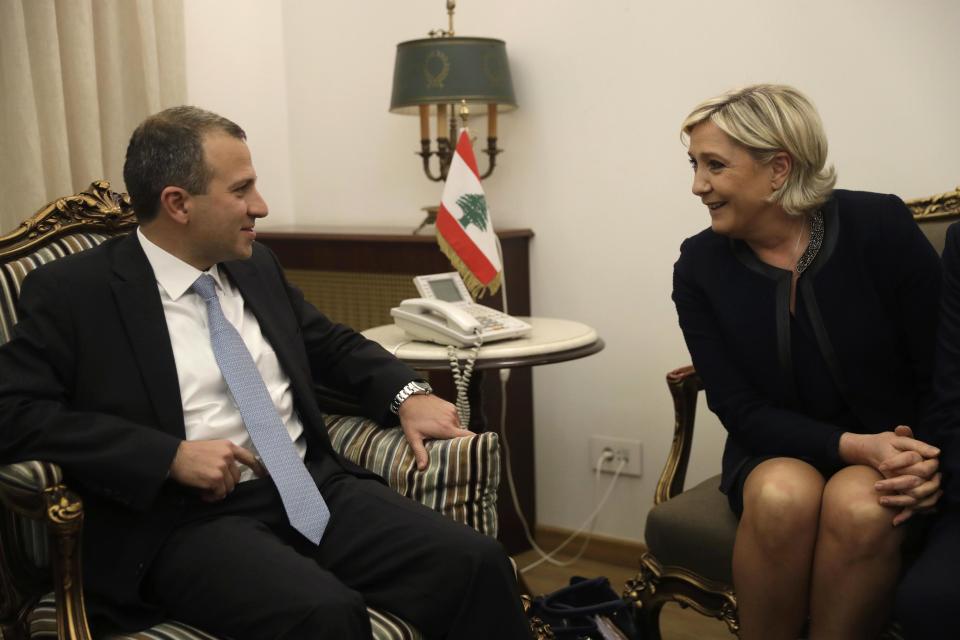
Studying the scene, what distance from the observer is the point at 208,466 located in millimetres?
1738

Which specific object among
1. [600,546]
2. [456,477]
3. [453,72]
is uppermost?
[453,72]

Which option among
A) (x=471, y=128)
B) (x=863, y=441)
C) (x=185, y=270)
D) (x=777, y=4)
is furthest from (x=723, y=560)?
(x=471, y=128)

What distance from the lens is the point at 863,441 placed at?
1958mm

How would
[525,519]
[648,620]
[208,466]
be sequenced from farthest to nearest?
[525,519], [648,620], [208,466]

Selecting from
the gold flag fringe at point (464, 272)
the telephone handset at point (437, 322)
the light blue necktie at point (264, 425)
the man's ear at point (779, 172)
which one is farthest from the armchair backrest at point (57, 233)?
the man's ear at point (779, 172)

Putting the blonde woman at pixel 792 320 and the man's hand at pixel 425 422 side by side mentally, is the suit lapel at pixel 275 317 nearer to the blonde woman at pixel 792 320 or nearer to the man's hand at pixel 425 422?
the man's hand at pixel 425 422

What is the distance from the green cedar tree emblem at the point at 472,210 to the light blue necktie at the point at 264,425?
1.02 meters

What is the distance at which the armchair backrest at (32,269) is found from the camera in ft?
6.06

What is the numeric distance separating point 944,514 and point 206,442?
4.39 ft

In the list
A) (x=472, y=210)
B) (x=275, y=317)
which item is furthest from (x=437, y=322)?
(x=275, y=317)

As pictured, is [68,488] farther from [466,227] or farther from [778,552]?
[466,227]

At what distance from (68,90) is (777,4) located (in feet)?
6.52

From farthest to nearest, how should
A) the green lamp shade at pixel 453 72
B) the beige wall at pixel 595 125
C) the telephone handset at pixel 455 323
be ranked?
the green lamp shade at pixel 453 72, the beige wall at pixel 595 125, the telephone handset at pixel 455 323

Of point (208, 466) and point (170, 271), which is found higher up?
point (170, 271)
